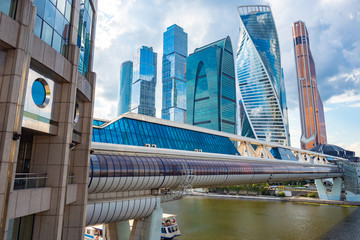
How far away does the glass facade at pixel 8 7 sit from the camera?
1092 centimetres

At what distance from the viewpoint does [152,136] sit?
39719 mm

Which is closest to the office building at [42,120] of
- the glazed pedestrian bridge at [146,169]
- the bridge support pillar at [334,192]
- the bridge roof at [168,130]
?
the glazed pedestrian bridge at [146,169]

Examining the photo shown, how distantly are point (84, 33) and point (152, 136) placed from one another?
865 inches

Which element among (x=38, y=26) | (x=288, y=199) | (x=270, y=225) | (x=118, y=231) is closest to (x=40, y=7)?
(x=38, y=26)

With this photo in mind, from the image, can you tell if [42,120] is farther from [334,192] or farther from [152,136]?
[334,192]

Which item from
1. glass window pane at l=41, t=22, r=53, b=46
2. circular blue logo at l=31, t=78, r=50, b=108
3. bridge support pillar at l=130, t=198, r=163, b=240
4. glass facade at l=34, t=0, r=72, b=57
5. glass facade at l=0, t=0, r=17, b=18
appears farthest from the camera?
bridge support pillar at l=130, t=198, r=163, b=240

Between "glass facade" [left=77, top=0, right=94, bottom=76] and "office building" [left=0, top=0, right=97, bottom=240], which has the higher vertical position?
"glass facade" [left=77, top=0, right=94, bottom=76]

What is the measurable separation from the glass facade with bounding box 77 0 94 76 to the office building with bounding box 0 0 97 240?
0.52 feet

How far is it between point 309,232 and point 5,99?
5169 cm

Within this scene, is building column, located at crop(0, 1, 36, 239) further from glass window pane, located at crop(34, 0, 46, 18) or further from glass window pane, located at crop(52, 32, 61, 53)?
glass window pane, located at crop(52, 32, 61, 53)

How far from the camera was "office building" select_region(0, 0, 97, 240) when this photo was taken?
416 inches

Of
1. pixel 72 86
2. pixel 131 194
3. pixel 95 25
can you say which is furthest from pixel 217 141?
pixel 72 86

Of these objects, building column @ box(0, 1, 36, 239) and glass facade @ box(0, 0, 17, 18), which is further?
glass facade @ box(0, 0, 17, 18)

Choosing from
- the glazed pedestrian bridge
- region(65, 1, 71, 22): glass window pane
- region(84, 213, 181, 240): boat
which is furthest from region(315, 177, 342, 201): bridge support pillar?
region(65, 1, 71, 22): glass window pane
